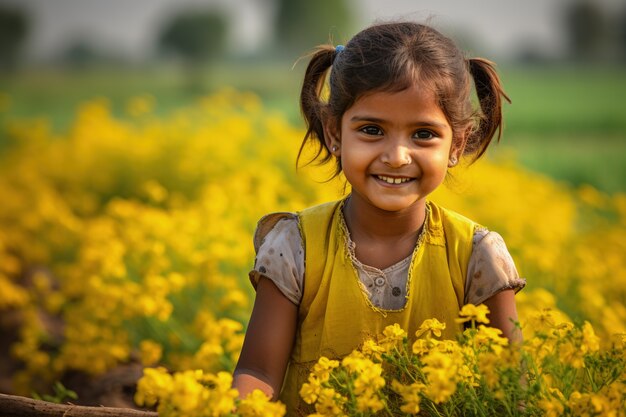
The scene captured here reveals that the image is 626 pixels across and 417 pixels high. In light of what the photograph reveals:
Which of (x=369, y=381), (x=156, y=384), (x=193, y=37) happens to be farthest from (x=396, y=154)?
(x=193, y=37)

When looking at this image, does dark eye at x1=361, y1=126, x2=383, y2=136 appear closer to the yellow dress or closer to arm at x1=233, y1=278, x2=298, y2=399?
the yellow dress

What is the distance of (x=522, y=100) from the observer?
24.6 metres

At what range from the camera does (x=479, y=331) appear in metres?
1.96

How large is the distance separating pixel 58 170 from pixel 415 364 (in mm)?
5786

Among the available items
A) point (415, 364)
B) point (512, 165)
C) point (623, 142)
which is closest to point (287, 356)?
point (415, 364)

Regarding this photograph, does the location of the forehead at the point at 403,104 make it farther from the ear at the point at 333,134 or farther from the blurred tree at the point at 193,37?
the blurred tree at the point at 193,37

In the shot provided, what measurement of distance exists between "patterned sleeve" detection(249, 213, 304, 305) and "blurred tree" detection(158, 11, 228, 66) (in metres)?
32.5

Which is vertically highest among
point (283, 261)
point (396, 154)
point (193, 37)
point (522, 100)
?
point (193, 37)

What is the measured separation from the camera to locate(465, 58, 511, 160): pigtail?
8.02 feet

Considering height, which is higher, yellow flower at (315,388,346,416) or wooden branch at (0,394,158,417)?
yellow flower at (315,388,346,416)

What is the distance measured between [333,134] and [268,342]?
555 millimetres

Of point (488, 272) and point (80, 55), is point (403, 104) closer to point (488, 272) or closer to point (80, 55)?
point (488, 272)

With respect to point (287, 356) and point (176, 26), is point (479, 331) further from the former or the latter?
point (176, 26)

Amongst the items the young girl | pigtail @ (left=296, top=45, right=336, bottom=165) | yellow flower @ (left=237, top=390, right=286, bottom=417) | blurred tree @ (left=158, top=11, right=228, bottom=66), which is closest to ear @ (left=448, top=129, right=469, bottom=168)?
the young girl
